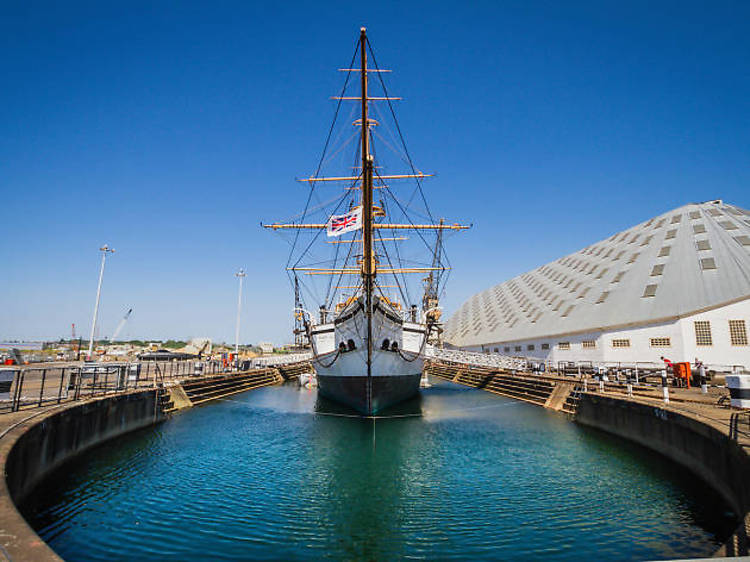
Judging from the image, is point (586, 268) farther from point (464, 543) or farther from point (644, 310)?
point (464, 543)

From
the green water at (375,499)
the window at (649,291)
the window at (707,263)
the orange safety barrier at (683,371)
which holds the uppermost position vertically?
the window at (707,263)

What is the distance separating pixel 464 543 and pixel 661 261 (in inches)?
1536

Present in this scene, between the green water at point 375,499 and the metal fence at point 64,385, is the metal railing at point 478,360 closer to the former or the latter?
the green water at point 375,499

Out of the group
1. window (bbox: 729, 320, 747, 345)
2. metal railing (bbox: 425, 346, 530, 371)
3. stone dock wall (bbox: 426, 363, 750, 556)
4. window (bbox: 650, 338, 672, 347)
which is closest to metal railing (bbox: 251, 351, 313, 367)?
metal railing (bbox: 425, 346, 530, 371)

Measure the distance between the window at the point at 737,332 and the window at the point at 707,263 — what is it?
602 cm

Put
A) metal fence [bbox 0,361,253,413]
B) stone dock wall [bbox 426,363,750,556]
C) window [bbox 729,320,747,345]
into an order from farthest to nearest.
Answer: window [bbox 729,320,747,345]
metal fence [bbox 0,361,253,413]
stone dock wall [bbox 426,363,750,556]

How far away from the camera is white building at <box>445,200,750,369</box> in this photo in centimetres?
2870

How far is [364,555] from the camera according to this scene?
7.59 meters

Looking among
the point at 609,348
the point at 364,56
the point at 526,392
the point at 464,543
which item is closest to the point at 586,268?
the point at 609,348

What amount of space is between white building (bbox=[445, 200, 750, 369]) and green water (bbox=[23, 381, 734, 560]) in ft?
59.2

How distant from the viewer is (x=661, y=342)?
30.7 m

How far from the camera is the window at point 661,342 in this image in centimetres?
3022

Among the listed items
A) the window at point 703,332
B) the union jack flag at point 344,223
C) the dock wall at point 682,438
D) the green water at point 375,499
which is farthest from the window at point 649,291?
the union jack flag at point 344,223

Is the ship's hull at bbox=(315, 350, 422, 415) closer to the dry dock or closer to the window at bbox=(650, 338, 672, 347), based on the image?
the dry dock
